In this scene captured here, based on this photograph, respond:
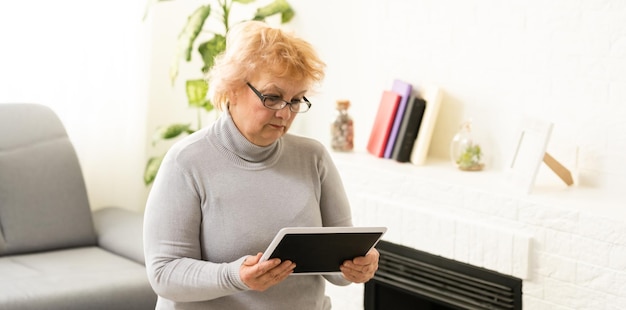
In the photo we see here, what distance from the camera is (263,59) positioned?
216cm

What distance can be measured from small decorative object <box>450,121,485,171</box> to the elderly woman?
1.29m

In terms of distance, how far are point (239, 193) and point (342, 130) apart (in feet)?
5.28

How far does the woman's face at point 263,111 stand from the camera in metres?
2.16

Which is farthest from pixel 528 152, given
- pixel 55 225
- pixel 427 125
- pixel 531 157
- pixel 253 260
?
pixel 55 225

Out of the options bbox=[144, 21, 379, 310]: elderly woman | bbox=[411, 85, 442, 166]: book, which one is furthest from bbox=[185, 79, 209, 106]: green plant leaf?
bbox=[144, 21, 379, 310]: elderly woman

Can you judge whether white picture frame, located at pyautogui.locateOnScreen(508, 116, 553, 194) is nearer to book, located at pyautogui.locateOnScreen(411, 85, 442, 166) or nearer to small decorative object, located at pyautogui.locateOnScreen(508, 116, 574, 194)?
small decorative object, located at pyautogui.locateOnScreen(508, 116, 574, 194)

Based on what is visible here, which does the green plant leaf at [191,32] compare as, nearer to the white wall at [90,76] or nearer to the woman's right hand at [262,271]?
the white wall at [90,76]

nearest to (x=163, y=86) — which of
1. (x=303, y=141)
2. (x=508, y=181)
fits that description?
(x=508, y=181)

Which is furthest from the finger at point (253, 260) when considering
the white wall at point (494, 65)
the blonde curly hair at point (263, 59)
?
the white wall at point (494, 65)

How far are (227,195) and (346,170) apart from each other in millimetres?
1504

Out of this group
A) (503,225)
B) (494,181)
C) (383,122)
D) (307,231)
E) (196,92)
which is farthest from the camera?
(196,92)

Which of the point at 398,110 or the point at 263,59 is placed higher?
the point at 263,59

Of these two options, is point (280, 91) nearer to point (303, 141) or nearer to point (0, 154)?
point (303, 141)

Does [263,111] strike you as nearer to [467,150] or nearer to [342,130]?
[467,150]
